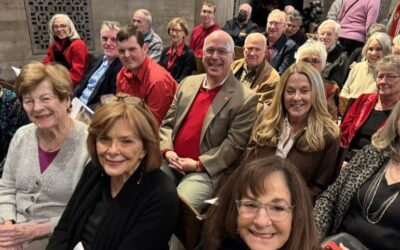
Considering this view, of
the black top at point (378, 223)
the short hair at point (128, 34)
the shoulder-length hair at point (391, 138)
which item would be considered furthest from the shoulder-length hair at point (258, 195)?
the short hair at point (128, 34)

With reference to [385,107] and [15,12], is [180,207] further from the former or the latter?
[15,12]

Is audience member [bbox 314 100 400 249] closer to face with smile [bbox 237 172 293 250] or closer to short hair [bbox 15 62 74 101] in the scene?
face with smile [bbox 237 172 293 250]

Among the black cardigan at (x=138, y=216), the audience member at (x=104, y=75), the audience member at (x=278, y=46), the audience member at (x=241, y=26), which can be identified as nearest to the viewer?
the black cardigan at (x=138, y=216)

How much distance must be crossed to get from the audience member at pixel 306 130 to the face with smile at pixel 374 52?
4.90ft

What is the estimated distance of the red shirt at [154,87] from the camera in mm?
2863

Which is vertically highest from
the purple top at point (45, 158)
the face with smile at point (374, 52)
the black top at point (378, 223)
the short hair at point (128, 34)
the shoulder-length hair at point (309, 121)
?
the short hair at point (128, 34)

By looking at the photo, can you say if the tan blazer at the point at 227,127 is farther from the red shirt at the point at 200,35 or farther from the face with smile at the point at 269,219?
the red shirt at the point at 200,35

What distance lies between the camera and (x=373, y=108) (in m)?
2.61

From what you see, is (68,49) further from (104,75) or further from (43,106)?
(43,106)

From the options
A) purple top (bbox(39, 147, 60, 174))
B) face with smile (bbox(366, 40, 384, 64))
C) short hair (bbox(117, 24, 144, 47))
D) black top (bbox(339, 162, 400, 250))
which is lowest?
black top (bbox(339, 162, 400, 250))

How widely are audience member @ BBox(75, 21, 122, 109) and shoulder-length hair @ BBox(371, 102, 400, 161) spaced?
2.48 m

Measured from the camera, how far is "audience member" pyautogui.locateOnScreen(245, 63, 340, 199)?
209 centimetres

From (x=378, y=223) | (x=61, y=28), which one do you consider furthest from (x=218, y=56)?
(x=61, y=28)

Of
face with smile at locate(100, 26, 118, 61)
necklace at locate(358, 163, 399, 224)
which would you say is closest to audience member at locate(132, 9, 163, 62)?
face with smile at locate(100, 26, 118, 61)
